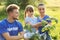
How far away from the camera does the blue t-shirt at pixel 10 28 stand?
13.5ft

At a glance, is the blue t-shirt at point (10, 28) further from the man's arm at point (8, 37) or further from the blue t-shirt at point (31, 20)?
the blue t-shirt at point (31, 20)

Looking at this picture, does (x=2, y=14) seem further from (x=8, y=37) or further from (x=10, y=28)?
(x=8, y=37)

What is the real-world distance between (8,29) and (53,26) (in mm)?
738

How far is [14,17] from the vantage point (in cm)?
413

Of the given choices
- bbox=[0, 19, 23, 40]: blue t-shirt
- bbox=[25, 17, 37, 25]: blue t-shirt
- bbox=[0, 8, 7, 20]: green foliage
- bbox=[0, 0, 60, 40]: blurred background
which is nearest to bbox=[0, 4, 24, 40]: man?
bbox=[0, 19, 23, 40]: blue t-shirt

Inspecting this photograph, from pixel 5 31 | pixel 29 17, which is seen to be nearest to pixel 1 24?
pixel 5 31

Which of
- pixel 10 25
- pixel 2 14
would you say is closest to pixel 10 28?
pixel 10 25

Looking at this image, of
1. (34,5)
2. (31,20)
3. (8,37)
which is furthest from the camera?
(34,5)

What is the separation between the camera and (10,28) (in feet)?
13.7

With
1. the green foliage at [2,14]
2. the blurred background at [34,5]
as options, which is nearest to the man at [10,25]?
the blurred background at [34,5]

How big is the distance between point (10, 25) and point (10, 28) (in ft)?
0.16

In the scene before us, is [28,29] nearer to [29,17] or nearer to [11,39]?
[11,39]

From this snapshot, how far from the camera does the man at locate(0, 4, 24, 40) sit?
13.5 ft

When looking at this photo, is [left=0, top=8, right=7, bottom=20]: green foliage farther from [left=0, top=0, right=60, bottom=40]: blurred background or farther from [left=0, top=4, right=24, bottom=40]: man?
[left=0, top=4, right=24, bottom=40]: man
